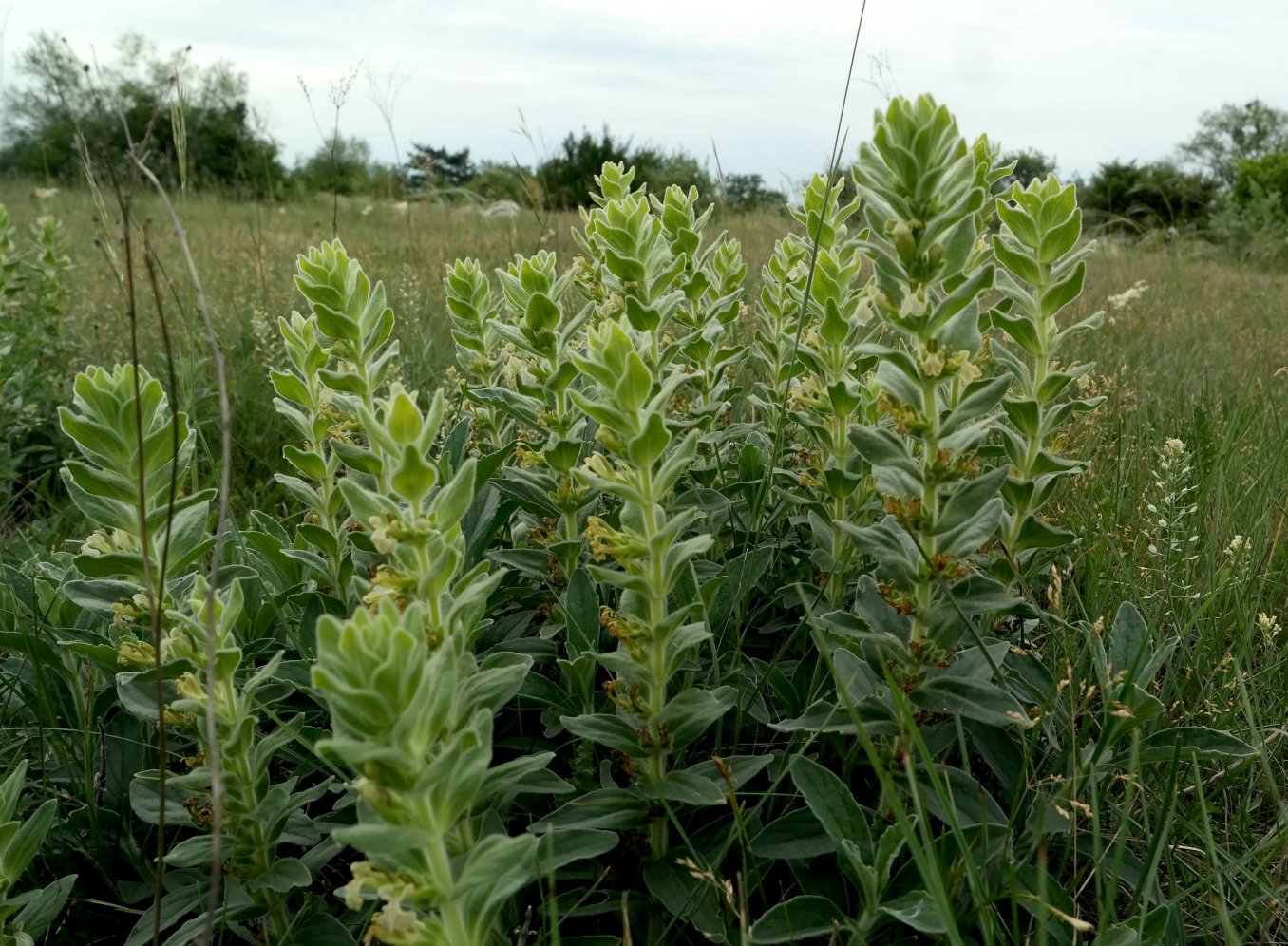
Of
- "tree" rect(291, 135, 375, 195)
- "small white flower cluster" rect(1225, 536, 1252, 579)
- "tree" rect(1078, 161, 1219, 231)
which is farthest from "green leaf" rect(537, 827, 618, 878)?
"tree" rect(1078, 161, 1219, 231)

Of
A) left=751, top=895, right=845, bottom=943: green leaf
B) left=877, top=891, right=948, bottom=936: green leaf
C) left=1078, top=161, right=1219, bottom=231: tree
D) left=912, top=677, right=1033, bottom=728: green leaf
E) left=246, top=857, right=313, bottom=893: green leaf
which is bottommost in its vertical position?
left=246, top=857, right=313, bottom=893: green leaf

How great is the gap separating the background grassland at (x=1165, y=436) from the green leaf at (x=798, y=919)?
57cm

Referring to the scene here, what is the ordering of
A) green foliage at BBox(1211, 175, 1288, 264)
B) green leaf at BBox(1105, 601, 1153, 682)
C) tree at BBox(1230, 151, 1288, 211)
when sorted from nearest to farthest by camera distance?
green leaf at BBox(1105, 601, 1153, 682), green foliage at BBox(1211, 175, 1288, 264), tree at BBox(1230, 151, 1288, 211)

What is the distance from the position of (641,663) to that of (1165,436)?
2905mm

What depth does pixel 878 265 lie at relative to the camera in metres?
1.65

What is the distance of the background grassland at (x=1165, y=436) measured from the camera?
2053 mm

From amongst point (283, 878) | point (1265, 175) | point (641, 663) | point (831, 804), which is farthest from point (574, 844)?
point (1265, 175)

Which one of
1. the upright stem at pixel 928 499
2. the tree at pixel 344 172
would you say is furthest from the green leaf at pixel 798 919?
the tree at pixel 344 172

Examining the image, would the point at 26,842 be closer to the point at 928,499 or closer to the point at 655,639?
the point at 655,639

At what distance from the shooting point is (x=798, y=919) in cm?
158

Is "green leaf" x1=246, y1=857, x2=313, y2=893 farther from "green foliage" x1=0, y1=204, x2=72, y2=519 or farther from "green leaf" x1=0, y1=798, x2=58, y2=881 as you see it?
"green foliage" x1=0, y1=204, x2=72, y2=519

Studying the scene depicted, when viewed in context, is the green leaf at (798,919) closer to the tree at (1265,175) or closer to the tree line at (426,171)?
the tree line at (426,171)

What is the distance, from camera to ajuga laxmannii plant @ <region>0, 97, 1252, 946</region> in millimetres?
1437

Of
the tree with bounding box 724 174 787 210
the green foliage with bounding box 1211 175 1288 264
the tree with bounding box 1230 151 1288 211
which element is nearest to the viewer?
the tree with bounding box 724 174 787 210
